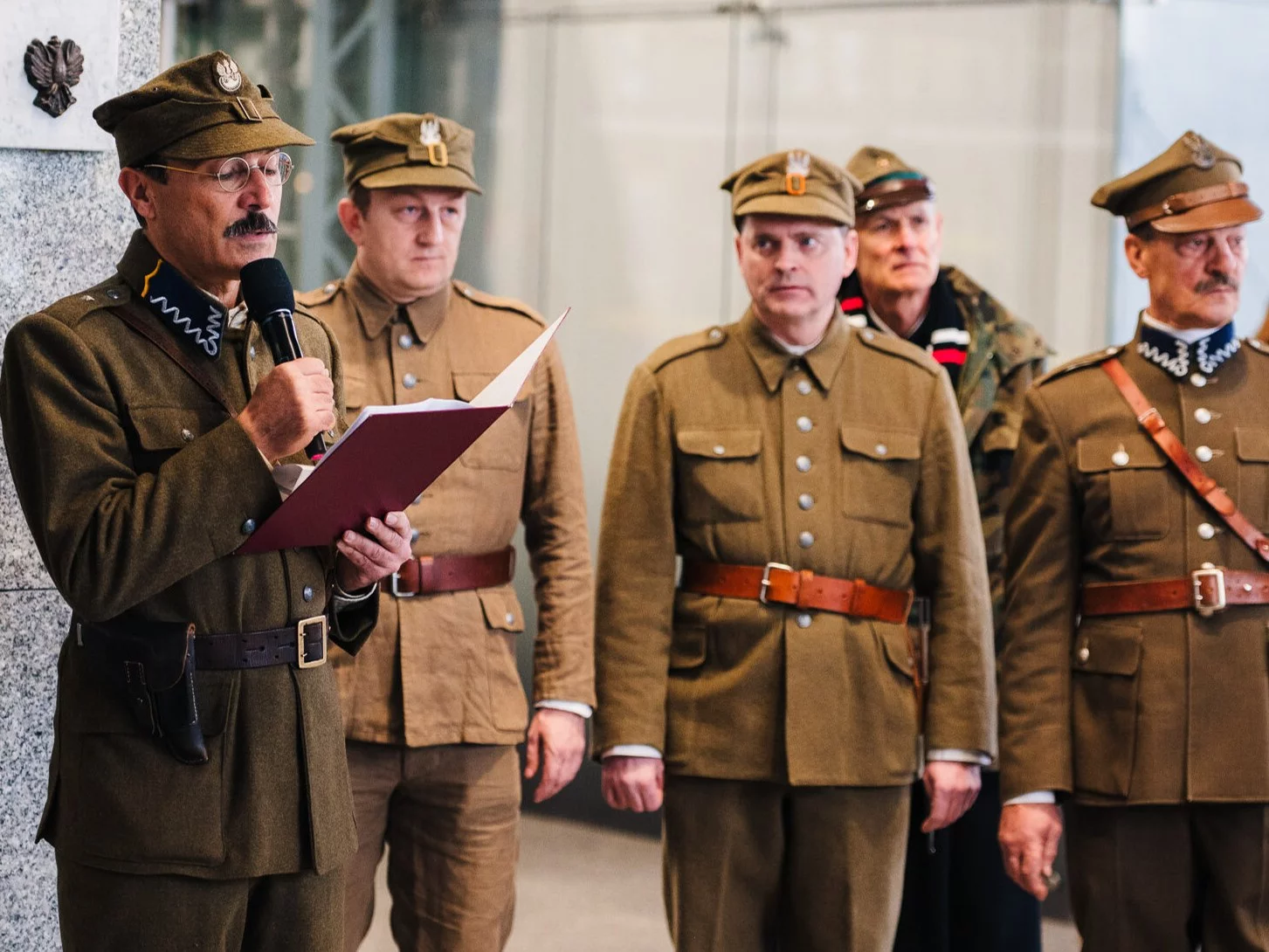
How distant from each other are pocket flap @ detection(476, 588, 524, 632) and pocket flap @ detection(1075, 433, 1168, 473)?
998mm

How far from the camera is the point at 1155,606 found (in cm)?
263

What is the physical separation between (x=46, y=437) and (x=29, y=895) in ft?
3.74

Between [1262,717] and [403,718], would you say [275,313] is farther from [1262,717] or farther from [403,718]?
[1262,717]

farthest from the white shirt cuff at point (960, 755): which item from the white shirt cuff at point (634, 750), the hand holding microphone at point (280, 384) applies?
the hand holding microphone at point (280, 384)

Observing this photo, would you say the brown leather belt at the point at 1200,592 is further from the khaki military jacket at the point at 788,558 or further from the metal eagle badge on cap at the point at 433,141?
the metal eagle badge on cap at the point at 433,141

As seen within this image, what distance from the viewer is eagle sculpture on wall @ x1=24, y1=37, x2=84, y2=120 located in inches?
104

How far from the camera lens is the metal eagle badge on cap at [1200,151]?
8.95 feet

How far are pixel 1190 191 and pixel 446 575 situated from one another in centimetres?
140

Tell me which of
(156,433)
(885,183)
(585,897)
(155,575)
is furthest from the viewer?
(585,897)

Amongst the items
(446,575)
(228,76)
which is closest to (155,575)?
(228,76)

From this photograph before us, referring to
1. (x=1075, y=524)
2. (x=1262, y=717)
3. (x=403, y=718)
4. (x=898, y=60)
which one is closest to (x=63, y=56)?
(x=403, y=718)

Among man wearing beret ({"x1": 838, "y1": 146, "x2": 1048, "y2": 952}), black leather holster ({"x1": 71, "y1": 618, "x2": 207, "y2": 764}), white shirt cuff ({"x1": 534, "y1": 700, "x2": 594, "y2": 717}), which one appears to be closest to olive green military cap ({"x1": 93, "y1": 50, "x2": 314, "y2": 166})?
black leather holster ({"x1": 71, "y1": 618, "x2": 207, "y2": 764})

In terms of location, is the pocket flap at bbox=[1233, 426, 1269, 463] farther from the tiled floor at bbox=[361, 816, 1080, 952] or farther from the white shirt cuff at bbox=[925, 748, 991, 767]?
the tiled floor at bbox=[361, 816, 1080, 952]

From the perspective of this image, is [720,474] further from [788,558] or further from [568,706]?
[568,706]
